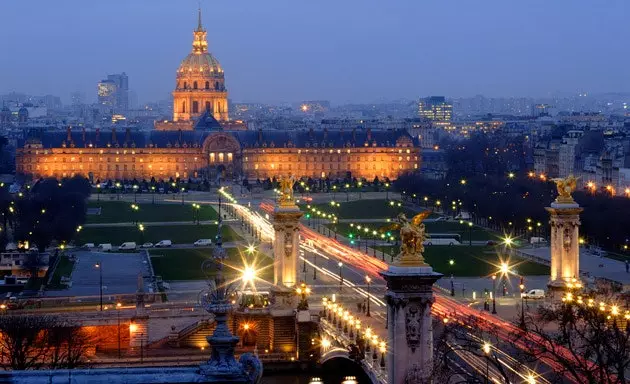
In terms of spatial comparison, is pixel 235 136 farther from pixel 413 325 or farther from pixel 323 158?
pixel 413 325

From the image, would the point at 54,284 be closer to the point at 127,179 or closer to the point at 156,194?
the point at 156,194

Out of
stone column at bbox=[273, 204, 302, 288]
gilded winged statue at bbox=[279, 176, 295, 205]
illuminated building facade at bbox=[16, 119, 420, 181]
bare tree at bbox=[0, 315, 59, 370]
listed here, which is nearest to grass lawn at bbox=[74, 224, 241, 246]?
gilded winged statue at bbox=[279, 176, 295, 205]

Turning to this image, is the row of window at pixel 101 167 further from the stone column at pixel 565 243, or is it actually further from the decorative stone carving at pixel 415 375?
the decorative stone carving at pixel 415 375

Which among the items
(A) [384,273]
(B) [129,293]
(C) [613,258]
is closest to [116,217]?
(C) [613,258]

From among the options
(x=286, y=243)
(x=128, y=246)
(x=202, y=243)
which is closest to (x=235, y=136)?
(x=202, y=243)

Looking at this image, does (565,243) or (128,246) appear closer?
(565,243)

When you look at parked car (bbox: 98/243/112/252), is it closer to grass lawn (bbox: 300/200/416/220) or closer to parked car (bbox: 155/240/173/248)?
parked car (bbox: 155/240/173/248)

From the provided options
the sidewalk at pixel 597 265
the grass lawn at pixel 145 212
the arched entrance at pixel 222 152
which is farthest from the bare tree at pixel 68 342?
the arched entrance at pixel 222 152
